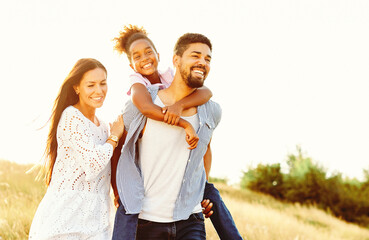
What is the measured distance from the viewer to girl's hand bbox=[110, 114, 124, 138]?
12.6ft

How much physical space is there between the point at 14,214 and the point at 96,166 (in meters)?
3.94

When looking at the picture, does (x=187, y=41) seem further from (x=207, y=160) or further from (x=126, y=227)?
(x=126, y=227)

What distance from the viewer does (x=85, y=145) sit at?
3758mm

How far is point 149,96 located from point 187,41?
65 centimetres

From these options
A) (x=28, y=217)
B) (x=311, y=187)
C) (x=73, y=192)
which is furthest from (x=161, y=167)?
(x=311, y=187)

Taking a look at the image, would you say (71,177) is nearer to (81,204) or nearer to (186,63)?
(81,204)

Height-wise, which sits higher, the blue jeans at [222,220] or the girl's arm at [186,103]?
the girl's arm at [186,103]

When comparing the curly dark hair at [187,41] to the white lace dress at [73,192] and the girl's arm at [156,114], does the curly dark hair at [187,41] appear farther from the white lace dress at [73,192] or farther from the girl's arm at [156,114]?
the white lace dress at [73,192]

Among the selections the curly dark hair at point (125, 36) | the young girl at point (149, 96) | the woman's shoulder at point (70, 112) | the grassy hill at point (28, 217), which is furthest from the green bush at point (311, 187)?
the woman's shoulder at point (70, 112)

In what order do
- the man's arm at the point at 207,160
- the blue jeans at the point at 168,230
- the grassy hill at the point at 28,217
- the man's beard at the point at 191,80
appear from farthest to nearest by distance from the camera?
1. the grassy hill at the point at 28,217
2. the man's arm at the point at 207,160
3. the man's beard at the point at 191,80
4. the blue jeans at the point at 168,230

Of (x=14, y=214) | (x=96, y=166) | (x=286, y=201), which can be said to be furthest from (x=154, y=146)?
(x=286, y=201)

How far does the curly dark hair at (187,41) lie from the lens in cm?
388

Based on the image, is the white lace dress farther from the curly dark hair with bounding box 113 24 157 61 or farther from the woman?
the curly dark hair with bounding box 113 24 157 61

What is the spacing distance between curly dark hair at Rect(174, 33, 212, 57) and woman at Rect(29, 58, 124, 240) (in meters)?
0.81
